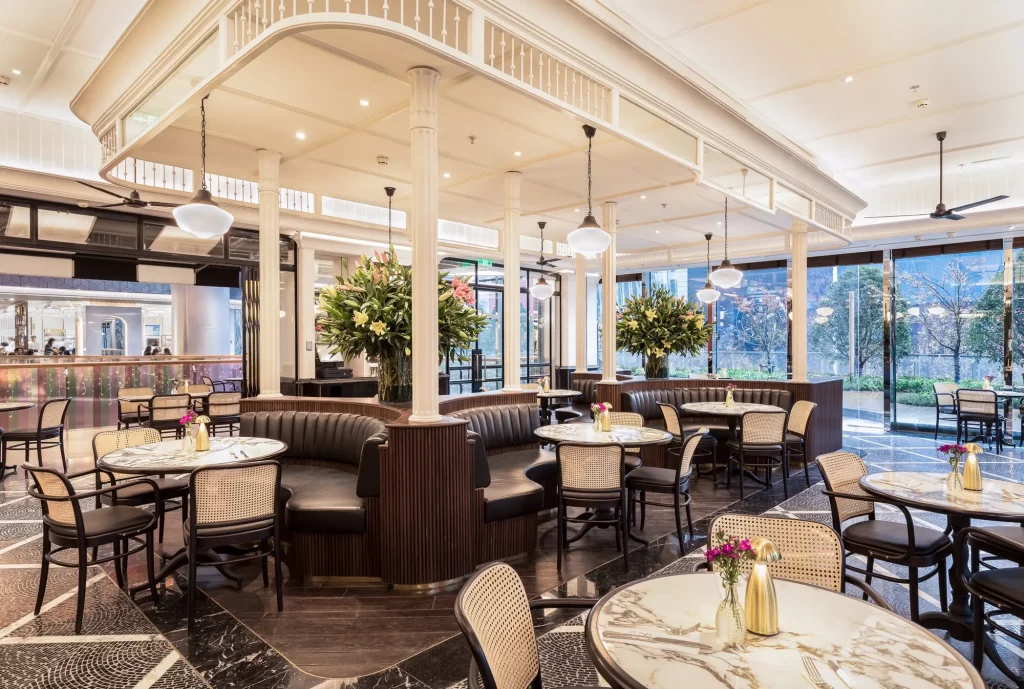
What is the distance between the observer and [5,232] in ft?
23.9

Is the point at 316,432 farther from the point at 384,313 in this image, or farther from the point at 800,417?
the point at 800,417

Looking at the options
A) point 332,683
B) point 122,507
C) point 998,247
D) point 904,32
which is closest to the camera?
point 332,683

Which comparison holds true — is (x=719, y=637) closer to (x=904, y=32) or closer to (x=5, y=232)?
(x=904, y=32)

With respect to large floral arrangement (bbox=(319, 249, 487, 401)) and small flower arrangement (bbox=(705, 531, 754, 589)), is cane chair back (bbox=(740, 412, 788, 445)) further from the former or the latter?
small flower arrangement (bbox=(705, 531, 754, 589))

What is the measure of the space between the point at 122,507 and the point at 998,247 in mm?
12538

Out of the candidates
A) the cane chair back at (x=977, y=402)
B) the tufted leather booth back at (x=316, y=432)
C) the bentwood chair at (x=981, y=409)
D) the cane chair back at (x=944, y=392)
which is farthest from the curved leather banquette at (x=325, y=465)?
the cane chair back at (x=944, y=392)

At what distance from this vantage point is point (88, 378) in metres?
10.4

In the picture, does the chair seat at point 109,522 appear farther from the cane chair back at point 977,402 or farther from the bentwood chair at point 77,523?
the cane chair back at point 977,402

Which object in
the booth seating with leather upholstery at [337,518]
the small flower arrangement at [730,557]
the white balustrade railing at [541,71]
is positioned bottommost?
the booth seating with leather upholstery at [337,518]

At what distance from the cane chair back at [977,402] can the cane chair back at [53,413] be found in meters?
12.3

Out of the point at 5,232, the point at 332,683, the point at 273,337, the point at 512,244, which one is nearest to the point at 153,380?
the point at 5,232

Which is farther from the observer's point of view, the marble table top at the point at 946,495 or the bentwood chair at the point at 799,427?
the bentwood chair at the point at 799,427

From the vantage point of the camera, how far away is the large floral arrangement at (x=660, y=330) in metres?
8.03

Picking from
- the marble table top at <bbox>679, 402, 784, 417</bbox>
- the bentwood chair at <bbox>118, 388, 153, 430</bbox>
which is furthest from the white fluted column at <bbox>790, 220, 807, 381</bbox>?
the bentwood chair at <bbox>118, 388, 153, 430</bbox>
